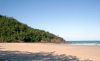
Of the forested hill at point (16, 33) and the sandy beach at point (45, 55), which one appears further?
the forested hill at point (16, 33)

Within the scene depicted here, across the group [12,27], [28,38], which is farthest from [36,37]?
[12,27]

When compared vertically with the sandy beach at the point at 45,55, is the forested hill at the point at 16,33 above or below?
above

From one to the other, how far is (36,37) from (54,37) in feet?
20.0

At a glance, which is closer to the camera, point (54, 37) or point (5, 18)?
point (5, 18)

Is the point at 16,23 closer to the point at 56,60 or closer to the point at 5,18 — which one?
the point at 5,18

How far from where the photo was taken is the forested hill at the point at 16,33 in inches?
1092

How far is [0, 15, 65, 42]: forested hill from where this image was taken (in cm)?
2773

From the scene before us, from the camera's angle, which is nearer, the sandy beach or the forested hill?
the sandy beach

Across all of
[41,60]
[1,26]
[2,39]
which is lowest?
[41,60]

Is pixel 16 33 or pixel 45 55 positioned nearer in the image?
pixel 45 55

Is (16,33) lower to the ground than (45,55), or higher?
higher

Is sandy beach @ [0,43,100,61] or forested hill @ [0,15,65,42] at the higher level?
forested hill @ [0,15,65,42]

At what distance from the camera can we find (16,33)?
29.6 meters

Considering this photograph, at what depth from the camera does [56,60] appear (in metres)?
9.25
